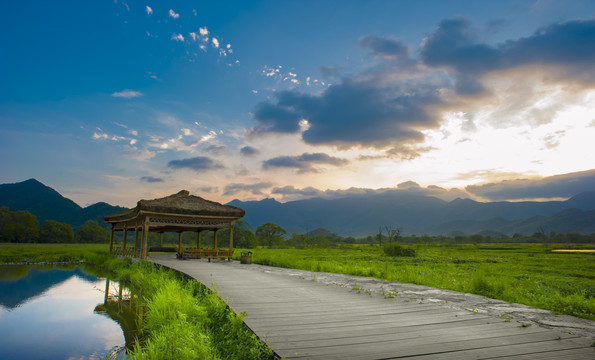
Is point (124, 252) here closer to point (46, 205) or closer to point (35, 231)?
point (35, 231)

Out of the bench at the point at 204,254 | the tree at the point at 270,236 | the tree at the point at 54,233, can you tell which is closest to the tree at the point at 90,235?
the tree at the point at 54,233

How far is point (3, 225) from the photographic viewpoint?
47719 mm

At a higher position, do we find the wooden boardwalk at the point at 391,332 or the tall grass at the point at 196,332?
the wooden boardwalk at the point at 391,332

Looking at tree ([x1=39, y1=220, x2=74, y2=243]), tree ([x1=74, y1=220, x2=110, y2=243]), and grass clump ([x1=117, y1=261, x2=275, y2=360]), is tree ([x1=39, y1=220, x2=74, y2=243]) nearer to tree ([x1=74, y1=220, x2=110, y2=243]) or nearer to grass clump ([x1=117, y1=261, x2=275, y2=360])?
tree ([x1=74, y1=220, x2=110, y2=243])

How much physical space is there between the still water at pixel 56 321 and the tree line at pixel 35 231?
43.5m

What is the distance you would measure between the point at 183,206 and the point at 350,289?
13182mm

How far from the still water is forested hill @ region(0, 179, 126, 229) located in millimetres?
99191

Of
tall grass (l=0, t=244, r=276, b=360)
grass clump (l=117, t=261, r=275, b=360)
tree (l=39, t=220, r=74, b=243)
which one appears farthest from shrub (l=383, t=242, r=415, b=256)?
tree (l=39, t=220, r=74, b=243)

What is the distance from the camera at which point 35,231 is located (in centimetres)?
5125

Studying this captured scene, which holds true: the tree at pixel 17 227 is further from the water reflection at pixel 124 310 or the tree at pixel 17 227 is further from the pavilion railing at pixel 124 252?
the water reflection at pixel 124 310

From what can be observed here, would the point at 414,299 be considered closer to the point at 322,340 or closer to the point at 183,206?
the point at 322,340

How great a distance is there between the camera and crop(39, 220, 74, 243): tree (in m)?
53.9

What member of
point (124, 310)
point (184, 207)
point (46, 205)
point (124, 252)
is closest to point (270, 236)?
point (124, 252)

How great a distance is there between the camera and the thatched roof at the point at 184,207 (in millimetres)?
16422
